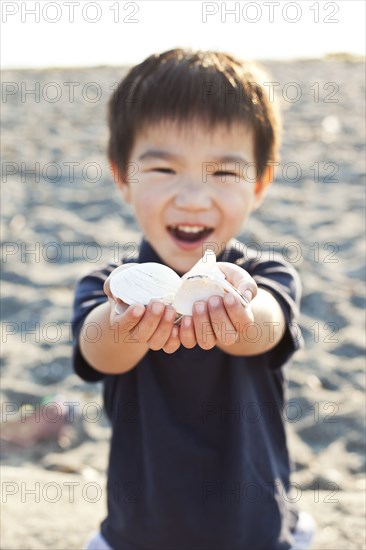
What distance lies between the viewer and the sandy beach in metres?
Result: 2.11

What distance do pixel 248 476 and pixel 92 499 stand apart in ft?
2.26

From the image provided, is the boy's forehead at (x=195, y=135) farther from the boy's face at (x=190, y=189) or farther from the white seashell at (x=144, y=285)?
the white seashell at (x=144, y=285)

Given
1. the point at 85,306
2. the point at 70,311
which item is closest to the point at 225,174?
the point at 85,306

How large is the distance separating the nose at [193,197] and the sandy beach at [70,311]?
966 millimetres

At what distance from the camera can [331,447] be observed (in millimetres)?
2473

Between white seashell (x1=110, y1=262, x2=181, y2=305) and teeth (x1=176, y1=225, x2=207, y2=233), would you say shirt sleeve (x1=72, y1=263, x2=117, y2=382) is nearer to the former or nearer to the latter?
teeth (x1=176, y1=225, x2=207, y2=233)

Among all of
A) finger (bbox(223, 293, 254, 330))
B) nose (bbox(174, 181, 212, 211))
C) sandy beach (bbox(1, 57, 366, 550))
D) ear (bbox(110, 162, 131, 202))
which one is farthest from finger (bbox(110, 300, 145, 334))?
sandy beach (bbox(1, 57, 366, 550))

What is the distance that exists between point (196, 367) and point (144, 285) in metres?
0.51

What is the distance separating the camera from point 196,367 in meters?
1.65

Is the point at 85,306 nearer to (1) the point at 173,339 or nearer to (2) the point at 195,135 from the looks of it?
(2) the point at 195,135

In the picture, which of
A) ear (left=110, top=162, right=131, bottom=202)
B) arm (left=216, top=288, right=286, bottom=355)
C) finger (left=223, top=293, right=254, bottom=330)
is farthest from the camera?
ear (left=110, top=162, right=131, bottom=202)

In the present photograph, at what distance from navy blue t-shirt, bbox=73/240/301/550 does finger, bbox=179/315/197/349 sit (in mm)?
503

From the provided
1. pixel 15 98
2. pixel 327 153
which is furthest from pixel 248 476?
pixel 15 98

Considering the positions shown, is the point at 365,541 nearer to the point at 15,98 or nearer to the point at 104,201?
the point at 104,201
